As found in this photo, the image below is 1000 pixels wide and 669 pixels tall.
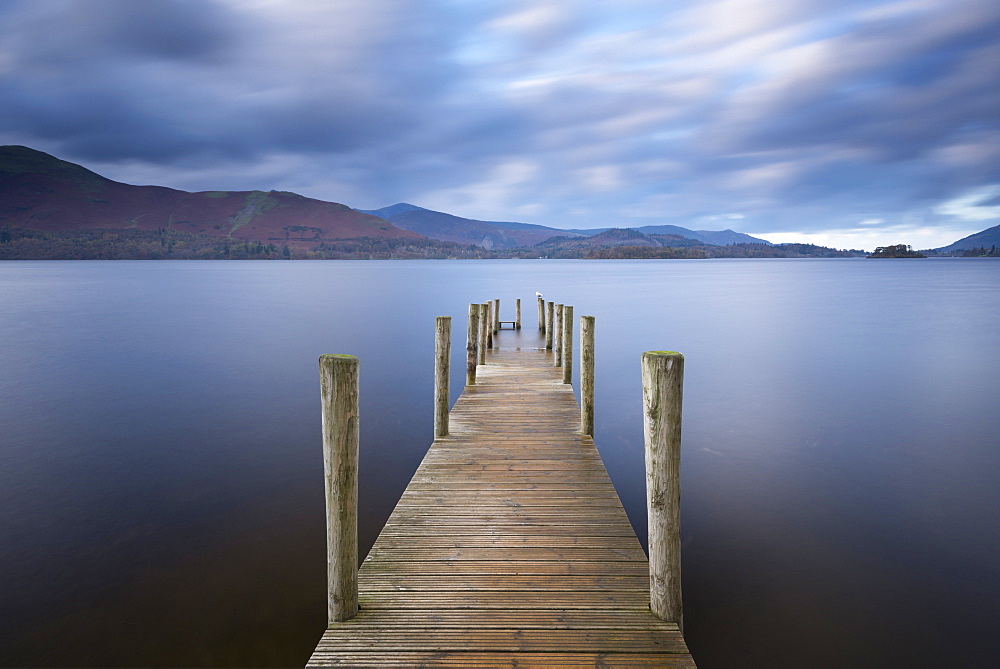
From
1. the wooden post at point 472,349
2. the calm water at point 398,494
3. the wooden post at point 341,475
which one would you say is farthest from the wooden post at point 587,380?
the wooden post at point 341,475

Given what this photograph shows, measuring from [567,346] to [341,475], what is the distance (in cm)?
924

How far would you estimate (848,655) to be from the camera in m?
4.98

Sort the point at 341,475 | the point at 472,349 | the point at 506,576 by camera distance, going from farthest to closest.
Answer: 1. the point at 472,349
2. the point at 506,576
3. the point at 341,475

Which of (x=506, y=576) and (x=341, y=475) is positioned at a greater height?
(x=341, y=475)

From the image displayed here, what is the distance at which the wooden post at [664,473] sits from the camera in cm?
372

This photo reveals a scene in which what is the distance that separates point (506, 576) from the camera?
4.43m

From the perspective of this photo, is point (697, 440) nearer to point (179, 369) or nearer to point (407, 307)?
point (179, 369)

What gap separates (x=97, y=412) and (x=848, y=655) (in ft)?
50.3

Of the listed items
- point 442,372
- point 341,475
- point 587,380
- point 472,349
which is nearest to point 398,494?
point 442,372

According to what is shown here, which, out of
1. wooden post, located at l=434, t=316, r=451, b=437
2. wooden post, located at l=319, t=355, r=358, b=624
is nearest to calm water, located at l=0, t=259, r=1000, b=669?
wooden post, located at l=434, t=316, r=451, b=437

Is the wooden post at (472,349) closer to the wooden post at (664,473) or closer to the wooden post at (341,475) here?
the wooden post at (341,475)

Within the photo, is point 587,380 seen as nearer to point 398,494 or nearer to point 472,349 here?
point 398,494

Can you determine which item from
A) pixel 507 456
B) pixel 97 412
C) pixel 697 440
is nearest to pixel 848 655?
pixel 507 456

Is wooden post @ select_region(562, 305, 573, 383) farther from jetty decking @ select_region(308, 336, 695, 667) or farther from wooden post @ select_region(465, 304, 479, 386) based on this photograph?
jetty decking @ select_region(308, 336, 695, 667)
